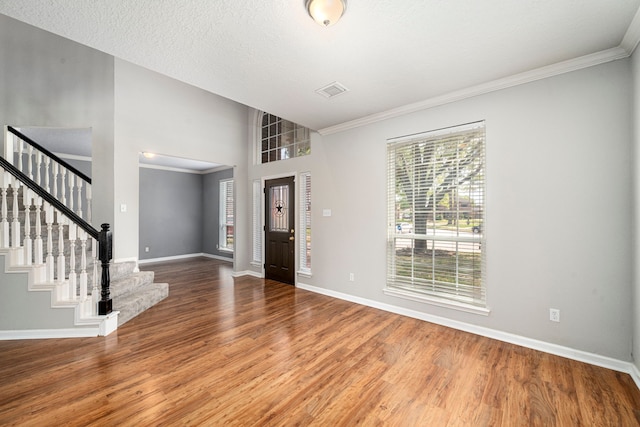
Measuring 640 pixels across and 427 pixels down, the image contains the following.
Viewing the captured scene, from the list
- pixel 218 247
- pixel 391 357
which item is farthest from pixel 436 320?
pixel 218 247

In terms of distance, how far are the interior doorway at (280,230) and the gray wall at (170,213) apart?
3.93 m

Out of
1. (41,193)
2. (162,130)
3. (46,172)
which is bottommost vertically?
(41,193)

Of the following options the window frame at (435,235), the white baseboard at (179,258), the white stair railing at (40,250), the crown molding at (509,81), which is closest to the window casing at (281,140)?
the crown molding at (509,81)

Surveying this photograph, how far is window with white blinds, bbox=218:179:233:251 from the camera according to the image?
7.64m

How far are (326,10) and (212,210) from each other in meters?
7.24

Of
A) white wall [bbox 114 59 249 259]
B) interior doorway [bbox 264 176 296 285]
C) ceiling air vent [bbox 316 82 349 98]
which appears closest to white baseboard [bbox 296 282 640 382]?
interior doorway [bbox 264 176 296 285]

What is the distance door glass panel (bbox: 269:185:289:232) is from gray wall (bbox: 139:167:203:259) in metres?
4.09

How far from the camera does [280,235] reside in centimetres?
509

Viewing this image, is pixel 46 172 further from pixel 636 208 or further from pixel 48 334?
pixel 636 208

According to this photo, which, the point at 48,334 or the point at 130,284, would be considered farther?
the point at 130,284

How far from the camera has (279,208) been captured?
5.14m

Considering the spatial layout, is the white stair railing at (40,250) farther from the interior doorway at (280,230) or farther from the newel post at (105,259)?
the interior doorway at (280,230)

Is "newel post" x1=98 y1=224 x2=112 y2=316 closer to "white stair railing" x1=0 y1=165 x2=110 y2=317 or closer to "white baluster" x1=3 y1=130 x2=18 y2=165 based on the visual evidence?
"white stair railing" x1=0 y1=165 x2=110 y2=317

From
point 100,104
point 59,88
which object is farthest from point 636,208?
point 59,88
